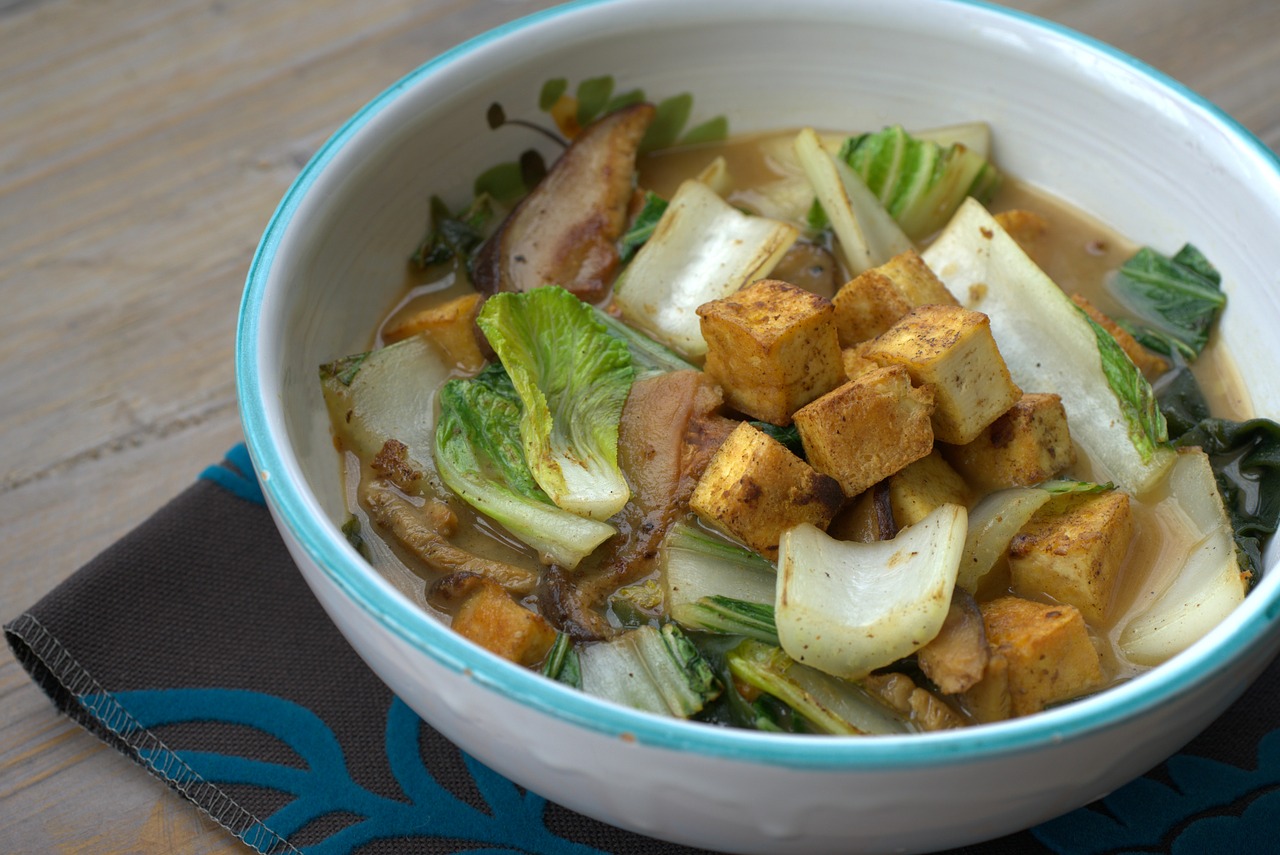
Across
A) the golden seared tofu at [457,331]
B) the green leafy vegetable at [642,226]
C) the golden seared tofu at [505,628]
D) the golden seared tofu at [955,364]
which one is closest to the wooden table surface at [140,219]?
the golden seared tofu at [505,628]

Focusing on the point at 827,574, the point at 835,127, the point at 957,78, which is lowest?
the point at 827,574

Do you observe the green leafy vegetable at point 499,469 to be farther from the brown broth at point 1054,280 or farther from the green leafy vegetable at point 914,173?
the green leafy vegetable at point 914,173

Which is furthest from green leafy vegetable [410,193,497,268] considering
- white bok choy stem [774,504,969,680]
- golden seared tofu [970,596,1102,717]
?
golden seared tofu [970,596,1102,717]

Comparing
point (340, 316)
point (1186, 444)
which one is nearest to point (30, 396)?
point (340, 316)

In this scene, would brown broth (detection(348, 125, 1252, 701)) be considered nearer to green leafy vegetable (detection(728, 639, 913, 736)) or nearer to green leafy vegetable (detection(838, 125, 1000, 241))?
green leafy vegetable (detection(838, 125, 1000, 241))

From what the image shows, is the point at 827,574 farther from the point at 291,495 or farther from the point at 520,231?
the point at 520,231

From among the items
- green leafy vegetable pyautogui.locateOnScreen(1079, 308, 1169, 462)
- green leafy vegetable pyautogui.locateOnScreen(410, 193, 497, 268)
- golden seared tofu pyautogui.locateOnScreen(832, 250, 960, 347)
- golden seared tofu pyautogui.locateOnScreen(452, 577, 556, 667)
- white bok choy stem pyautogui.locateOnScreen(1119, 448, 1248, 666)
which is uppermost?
golden seared tofu pyautogui.locateOnScreen(832, 250, 960, 347)
